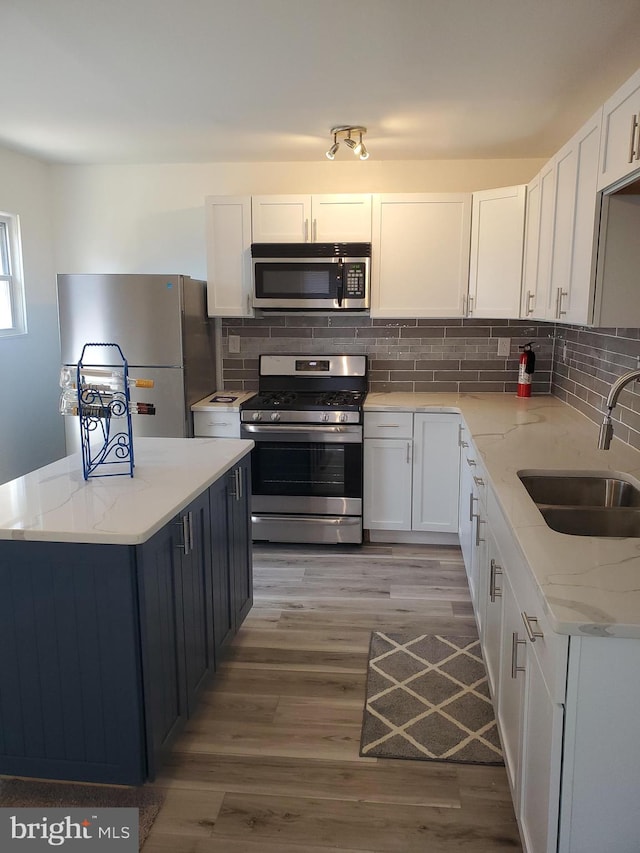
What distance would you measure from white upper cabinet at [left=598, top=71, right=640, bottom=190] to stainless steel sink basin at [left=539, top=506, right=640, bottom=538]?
1039 millimetres

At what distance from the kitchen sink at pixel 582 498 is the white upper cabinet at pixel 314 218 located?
228 cm

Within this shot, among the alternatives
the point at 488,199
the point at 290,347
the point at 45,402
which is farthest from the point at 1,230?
the point at 488,199

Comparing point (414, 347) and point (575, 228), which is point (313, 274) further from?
point (575, 228)

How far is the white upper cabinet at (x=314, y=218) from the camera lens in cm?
417

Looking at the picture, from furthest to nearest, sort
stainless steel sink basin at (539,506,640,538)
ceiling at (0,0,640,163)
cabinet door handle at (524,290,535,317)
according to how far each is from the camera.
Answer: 1. cabinet door handle at (524,290,535,317)
2. ceiling at (0,0,640,163)
3. stainless steel sink basin at (539,506,640,538)

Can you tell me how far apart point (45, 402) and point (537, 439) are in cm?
336

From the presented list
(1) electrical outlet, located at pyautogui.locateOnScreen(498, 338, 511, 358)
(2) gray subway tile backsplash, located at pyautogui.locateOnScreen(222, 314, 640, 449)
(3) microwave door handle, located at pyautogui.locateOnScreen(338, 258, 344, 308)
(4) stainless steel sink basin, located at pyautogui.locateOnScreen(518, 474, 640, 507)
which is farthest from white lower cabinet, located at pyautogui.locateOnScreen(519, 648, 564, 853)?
(1) electrical outlet, located at pyautogui.locateOnScreen(498, 338, 511, 358)

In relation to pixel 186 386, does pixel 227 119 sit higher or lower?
higher

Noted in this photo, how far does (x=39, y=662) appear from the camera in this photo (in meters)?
1.95

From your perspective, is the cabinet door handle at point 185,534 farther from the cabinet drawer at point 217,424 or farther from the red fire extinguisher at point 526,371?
the red fire extinguisher at point 526,371

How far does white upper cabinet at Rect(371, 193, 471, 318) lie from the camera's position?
4.14 metres

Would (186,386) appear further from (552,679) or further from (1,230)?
(552,679)

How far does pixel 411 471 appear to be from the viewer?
4.12 m

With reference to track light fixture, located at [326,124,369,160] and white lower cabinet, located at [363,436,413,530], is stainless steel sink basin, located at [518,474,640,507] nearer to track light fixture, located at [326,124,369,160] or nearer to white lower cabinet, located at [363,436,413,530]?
white lower cabinet, located at [363,436,413,530]
